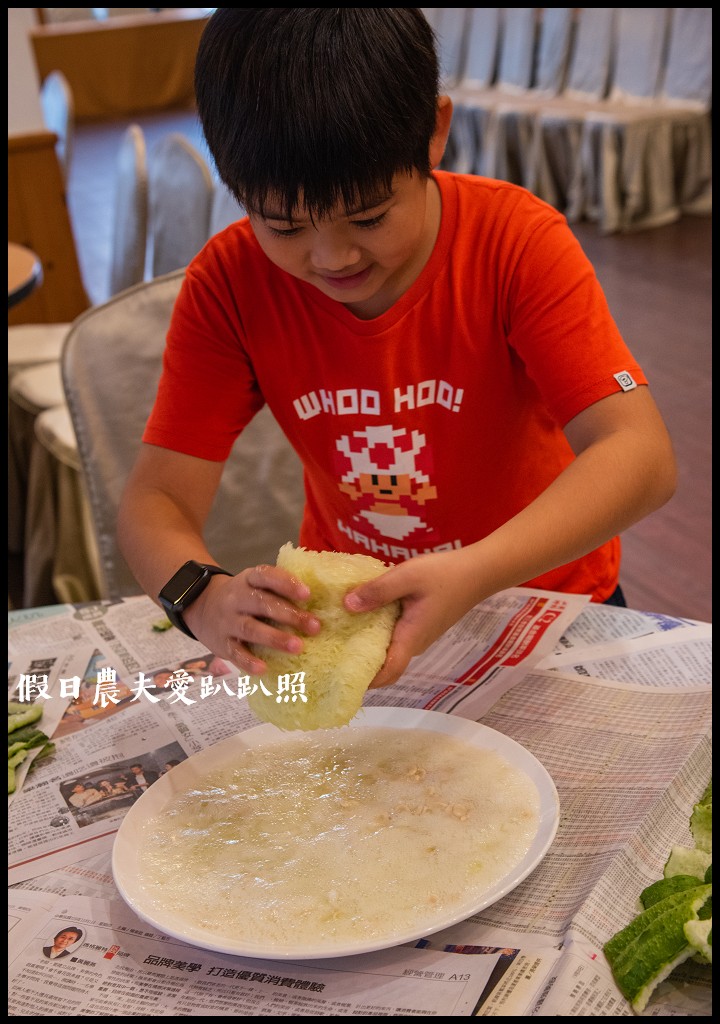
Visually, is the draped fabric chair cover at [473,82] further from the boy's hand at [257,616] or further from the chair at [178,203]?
the boy's hand at [257,616]

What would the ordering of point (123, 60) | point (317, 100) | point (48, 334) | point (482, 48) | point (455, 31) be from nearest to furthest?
1. point (317, 100)
2. point (48, 334)
3. point (482, 48)
4. point (455, 31)
5. point (123, 60)

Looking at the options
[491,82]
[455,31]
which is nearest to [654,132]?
[491,82]

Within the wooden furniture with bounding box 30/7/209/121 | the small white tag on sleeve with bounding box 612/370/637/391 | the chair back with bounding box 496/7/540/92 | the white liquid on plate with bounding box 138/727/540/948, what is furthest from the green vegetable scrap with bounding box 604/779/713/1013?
the wooden furniture with bounding box 30/7/209/121

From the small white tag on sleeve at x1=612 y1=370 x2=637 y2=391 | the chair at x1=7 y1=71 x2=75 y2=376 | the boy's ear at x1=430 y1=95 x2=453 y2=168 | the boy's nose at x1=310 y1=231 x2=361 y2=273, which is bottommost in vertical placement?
the chair at x1=7 y1=71 x2=75 y2=376

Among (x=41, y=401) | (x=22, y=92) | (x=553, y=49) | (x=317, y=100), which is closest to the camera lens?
(x=317, y=100)

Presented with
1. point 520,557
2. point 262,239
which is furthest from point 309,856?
point 262,239

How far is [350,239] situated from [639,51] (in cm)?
541

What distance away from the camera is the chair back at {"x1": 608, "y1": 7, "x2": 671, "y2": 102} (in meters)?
5.60

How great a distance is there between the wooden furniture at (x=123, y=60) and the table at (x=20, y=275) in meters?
7.20

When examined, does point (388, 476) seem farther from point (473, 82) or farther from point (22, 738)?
point (473, 82)

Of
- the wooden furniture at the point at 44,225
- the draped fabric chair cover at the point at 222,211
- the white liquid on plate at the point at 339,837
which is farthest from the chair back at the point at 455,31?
the white liquid on plate at the point at 339,837

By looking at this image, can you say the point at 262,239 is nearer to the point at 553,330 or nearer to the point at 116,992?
the point at 553,330

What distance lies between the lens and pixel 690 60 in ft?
18.0

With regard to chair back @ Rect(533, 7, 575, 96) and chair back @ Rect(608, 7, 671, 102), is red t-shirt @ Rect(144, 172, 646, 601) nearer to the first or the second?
chair back @ Rect(608, 7, 671, 102)
